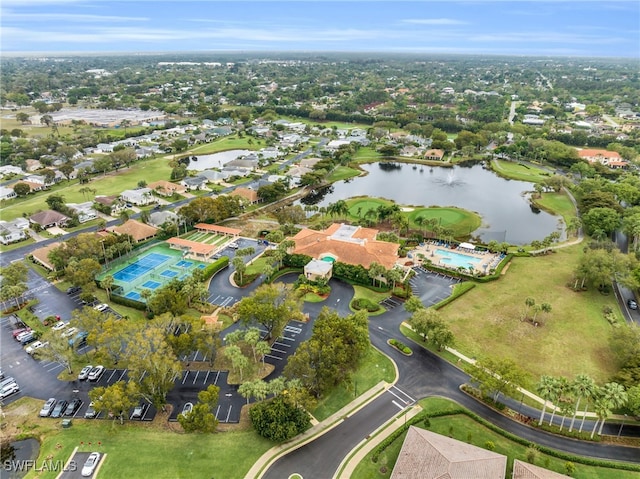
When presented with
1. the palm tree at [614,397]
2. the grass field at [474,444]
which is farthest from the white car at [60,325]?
the palm tree at [614,397]

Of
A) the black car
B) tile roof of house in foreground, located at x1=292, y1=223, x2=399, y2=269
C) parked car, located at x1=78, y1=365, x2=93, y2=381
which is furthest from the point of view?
tile roof of house in foreground, located at x1=292, y1=223, x2=399, y2=269

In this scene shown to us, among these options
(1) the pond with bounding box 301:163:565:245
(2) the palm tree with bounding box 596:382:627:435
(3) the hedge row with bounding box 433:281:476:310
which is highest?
(2) the palm tree with bounding box 596:382:627:435

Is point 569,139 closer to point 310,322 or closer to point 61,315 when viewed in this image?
point 310,322

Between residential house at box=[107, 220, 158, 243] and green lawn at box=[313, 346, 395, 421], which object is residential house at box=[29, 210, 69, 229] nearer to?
residential house at box=[107, 220, 158, 243]

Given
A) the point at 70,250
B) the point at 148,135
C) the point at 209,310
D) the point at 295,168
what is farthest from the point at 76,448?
the point at 148,135

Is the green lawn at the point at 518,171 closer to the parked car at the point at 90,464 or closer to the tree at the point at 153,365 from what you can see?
the tree at the point at 153,365

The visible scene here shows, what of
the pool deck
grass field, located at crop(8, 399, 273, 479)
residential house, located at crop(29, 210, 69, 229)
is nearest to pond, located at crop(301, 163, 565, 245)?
the pool deck
